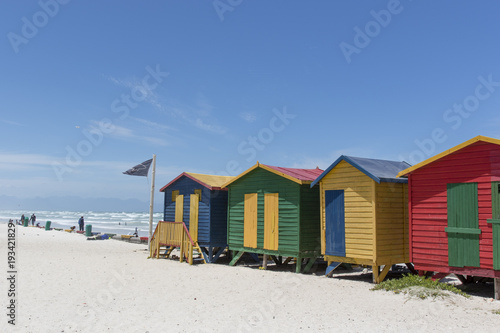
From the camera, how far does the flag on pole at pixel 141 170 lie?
2439 centimetres

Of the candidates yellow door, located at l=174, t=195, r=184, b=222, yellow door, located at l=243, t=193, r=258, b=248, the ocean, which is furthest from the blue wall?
the ocean

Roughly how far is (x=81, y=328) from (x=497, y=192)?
33.5 feet

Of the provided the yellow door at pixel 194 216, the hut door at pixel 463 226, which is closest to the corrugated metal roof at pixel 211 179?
the yellow door at pixel 194 216

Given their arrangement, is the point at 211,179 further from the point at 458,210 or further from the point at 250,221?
the point at 458,210

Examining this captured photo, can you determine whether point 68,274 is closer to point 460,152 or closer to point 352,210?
point 352,210

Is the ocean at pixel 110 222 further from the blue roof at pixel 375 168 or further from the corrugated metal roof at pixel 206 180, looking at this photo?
the blue roof at pixel 375 168

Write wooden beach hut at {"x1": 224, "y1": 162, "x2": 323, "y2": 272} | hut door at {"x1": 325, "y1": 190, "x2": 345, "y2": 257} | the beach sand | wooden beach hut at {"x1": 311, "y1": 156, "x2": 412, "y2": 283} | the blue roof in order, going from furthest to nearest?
wooden beach hut at {"x1": 224, "y1": 162, "x2": 323, "y2": 272}, hut door at {"x1": 325, "y1": 190, "x2": 345, "y2": 257}, wooden beach hut at {"x1": 311, "y1": 156, "x2": 412, "y2": 283}, the blue roof, the beach sand

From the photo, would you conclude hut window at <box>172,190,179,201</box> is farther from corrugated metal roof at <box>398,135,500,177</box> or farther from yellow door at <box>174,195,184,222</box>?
corrugated metal roof at <box>398,135,500,177</box>

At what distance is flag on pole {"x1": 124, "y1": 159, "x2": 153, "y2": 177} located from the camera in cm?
2439

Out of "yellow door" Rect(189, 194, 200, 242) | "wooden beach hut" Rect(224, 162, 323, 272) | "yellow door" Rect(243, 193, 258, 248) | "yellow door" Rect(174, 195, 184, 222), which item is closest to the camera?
"wooden beach hut" Rect(224, 162, 323, 272)

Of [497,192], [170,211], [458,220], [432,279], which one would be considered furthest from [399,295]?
[170,211]

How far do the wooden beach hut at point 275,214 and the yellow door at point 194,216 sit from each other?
204 cm

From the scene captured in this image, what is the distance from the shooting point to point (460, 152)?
11.5 metres

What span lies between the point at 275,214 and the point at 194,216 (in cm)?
508
